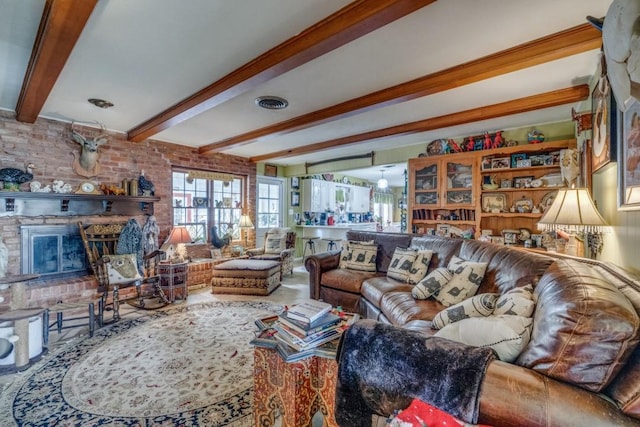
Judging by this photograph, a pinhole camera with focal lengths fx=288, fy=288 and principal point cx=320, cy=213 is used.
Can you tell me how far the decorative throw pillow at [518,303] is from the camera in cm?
142

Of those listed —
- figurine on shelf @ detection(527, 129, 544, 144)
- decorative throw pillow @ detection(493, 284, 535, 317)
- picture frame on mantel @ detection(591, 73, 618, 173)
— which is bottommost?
decorative throw pillow @ detection(493, 284, 535, 317)

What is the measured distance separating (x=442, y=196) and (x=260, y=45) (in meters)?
3.43

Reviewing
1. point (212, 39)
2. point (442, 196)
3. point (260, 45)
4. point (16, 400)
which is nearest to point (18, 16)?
point (212, 39)

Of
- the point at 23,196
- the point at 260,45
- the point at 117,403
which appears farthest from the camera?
the point at 23,196

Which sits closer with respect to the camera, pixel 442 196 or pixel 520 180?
pixel 520 180

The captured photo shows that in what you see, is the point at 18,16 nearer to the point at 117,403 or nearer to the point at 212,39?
the point at 212,39

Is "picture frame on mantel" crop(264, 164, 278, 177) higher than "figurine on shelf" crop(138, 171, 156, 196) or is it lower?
higher

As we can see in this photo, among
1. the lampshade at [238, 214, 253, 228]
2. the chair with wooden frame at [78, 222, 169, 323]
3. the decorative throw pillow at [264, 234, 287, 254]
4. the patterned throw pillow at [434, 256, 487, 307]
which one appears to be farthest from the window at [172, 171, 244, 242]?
the patterned throw pillow at [434, 256, 487, 307]

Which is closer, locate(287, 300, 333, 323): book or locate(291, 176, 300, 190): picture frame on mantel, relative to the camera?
locate(287, 300, 333, 323): book

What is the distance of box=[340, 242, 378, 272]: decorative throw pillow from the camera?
3633 mm

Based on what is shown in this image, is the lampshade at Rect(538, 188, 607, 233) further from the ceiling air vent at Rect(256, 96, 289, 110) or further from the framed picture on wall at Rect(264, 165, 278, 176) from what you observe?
the framed picture on wall at Rect(264, 165, 278, 176)

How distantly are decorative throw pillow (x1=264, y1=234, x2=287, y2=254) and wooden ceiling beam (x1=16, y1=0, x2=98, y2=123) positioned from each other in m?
3.65

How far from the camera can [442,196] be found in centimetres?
440

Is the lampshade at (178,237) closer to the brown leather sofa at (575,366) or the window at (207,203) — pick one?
the window at (207,203)
